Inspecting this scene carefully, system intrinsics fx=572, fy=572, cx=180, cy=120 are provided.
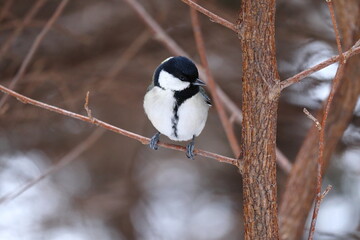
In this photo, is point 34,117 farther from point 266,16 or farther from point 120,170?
point 266,16

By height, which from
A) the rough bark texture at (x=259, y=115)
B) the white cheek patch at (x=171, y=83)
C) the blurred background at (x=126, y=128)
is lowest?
the rough bark texture at (x=259, y=115)

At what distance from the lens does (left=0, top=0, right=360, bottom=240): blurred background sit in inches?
106

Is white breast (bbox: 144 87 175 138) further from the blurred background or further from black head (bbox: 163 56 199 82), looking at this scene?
the blurred background

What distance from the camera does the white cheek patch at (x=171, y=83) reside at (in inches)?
66.1

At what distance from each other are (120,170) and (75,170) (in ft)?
0.85

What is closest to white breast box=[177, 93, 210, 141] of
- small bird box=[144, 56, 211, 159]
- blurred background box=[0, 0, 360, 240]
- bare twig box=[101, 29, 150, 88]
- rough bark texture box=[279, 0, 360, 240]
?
small bird box=[144, 56, 211, 159]

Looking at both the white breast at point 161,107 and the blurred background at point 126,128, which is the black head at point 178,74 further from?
the blurred background at point 126,128

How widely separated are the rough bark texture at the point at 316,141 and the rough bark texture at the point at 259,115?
81 cm

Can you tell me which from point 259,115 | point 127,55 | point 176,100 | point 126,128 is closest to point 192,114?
point 176,100

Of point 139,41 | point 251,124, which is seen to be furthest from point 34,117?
point 251,124

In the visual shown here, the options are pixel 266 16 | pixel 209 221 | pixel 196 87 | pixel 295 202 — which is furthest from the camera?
pixel 209 221

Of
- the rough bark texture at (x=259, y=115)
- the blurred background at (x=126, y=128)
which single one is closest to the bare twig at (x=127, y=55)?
the blurred background at (x=126, y=128)

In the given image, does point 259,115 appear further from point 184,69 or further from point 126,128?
point 126,128

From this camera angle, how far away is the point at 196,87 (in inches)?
68.1
